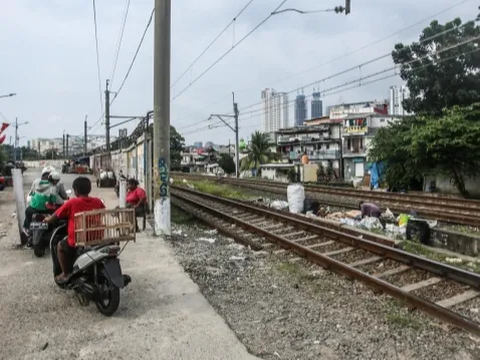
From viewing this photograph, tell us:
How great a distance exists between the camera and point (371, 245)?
8.05 meters

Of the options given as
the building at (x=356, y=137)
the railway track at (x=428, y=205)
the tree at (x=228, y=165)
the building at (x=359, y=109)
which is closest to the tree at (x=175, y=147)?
the tree at (x=228, y=165)

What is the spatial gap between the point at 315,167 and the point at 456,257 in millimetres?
35012

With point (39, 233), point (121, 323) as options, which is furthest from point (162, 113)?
point (121, 323)

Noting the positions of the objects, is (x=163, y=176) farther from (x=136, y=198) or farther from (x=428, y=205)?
(x=428, y=205)

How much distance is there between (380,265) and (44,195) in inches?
232

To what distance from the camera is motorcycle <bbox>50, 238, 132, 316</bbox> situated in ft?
15.8

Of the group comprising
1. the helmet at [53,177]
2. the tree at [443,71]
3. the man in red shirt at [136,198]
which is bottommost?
the man in red shirt at [136,198]

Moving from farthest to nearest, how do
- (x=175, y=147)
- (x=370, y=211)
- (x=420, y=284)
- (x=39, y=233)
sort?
(x=175, y=147), (x=370, y=211), (x=39, y=233), (x=420, y=284)

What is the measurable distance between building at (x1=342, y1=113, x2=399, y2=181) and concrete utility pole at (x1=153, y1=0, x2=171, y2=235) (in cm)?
4044

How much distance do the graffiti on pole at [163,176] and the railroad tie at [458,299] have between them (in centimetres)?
631

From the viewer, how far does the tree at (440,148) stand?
21219 mm

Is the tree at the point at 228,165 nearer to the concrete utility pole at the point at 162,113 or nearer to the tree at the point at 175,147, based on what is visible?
the tree at the point at 175,147

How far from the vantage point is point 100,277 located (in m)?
4.98

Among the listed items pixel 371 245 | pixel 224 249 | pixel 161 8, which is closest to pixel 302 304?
pixel 371 245
